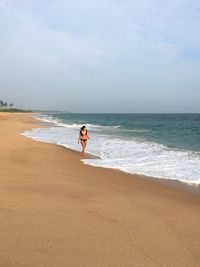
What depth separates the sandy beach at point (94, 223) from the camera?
4273mm

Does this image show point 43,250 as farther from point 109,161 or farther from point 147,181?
point 109,161

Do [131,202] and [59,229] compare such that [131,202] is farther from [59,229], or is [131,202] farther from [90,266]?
[90,266]

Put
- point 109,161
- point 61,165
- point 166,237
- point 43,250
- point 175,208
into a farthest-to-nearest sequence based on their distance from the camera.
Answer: point 109,161 → point 61,165 → point 175,208 → point 166,237 → point 43,250

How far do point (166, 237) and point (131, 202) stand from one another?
188 centimetres

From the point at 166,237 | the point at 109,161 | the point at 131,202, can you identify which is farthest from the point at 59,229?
the point at 109,161

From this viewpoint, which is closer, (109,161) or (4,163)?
(4,163)

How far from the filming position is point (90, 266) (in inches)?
159

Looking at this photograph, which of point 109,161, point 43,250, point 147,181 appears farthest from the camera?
point 109,161

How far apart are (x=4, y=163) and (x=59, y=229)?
636cm

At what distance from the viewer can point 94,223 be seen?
5.42m

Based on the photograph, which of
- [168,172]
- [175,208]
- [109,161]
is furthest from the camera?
[109,161]

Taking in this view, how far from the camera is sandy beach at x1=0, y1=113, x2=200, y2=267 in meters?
4.27

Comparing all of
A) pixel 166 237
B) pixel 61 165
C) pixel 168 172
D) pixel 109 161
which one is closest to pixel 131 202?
pixel 166 237

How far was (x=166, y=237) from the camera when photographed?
5.00 meters
